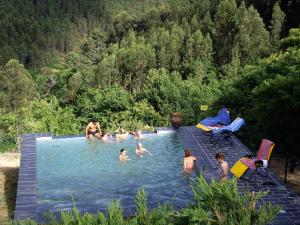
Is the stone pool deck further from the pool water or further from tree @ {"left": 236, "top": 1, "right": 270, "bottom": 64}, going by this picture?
tree @ {"left": 236, "top": 1, "right": 270, "bottom": 64}

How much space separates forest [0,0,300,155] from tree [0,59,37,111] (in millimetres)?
99

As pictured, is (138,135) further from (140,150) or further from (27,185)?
(27,185)

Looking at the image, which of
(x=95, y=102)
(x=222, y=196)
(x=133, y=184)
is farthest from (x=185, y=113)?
(x=222, y=196)

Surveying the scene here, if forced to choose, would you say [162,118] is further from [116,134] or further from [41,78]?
[41,78]

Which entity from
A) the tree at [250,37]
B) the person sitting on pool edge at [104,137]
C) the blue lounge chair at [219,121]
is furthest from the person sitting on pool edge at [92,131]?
the tree at [250,37]

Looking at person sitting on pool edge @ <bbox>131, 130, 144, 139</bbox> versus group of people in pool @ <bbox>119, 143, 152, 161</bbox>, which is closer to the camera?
group of people in pool @ <bbox>119, 143, 152, 161</bbox>

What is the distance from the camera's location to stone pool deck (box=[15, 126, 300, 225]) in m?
8.27

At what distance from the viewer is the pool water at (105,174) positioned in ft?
31.0

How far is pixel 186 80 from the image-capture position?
26828mm

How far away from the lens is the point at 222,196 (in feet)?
17.8

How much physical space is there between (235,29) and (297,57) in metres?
19.8

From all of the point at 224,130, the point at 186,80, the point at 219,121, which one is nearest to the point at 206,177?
the point at 224,130

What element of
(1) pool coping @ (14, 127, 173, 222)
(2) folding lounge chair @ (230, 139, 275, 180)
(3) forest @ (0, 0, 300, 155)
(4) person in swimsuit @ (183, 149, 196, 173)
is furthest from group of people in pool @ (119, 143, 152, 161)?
(3) forest @ (0, 0, 300, 155)

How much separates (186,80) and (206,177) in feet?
55.8
